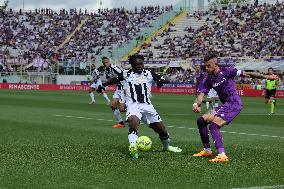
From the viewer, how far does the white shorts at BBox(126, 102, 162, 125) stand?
13438mm

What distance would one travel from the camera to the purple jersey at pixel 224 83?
12.7 m

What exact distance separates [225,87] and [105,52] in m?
64.8

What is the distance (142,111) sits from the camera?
1358 cm

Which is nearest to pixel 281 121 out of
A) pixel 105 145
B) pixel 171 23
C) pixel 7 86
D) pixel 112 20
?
pixel 105 145

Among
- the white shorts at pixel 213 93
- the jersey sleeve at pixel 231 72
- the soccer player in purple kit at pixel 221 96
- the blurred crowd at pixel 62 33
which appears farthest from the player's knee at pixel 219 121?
the blurred crowd at pixel 62 33

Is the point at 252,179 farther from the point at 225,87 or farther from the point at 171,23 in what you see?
the point at 171,23

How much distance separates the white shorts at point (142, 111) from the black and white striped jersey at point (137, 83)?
0.34 ft

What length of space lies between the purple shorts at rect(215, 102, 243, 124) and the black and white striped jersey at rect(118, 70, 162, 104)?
5.45 feet

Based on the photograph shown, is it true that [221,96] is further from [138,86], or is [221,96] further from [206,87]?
[138,86]

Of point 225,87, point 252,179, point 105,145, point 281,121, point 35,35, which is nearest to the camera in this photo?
point 252,179

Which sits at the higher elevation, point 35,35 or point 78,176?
point 35,35

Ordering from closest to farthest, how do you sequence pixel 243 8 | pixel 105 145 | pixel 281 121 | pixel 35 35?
pixel 105 145 → pixel 281 121 → pixel 243 8 → pixel 35 35

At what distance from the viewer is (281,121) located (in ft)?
82.9

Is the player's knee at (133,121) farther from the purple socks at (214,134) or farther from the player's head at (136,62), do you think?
the purple socks at (214,134)
